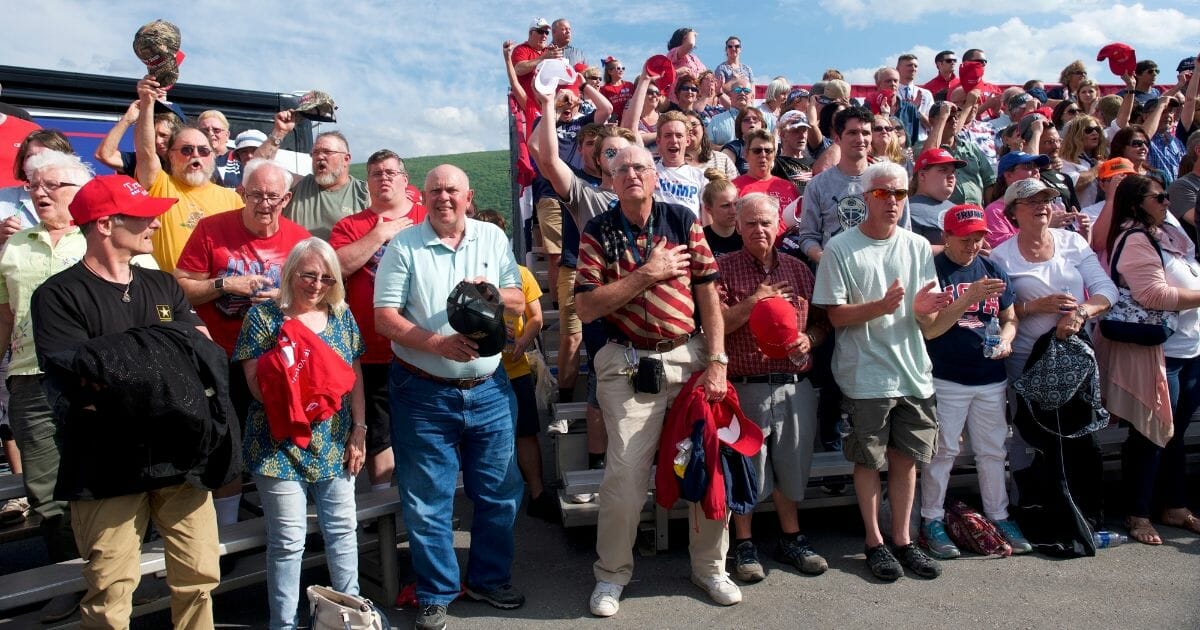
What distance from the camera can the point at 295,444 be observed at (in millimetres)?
3502

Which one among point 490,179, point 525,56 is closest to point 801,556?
point 525,56

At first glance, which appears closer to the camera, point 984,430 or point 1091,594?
point 1091,594

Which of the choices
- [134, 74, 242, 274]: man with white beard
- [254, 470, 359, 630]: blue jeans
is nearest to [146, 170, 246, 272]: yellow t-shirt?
[134, 74, 242, 274]: man with white beard

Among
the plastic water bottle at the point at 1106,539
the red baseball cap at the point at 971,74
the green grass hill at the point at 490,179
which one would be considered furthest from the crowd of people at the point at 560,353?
the green grass hill at the point at 490,179

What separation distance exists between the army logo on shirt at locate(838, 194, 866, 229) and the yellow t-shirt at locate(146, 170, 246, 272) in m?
3.40

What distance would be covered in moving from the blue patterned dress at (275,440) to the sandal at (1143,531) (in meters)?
4.20

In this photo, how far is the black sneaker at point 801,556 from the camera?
426 cm

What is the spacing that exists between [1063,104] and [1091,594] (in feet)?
22.5

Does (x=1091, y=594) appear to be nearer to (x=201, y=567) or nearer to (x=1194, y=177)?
(x=1194, y=177)

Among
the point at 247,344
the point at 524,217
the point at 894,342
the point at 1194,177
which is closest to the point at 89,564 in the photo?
the point at 247,344

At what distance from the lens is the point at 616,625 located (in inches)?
150

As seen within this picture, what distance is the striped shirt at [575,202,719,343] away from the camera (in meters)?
3.88

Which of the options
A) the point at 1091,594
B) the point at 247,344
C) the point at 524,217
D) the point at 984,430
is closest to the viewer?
the point at 247,344

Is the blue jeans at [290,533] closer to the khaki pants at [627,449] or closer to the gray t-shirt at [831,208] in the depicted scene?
the khaki pants at [627,449]
